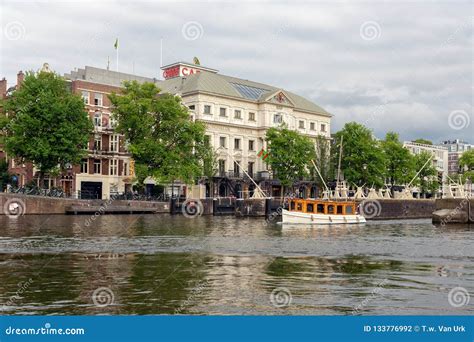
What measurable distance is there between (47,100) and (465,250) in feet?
193

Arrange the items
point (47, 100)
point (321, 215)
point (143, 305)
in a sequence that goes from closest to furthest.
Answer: point (143, 305) → point (321, 215) → point (47, 100)

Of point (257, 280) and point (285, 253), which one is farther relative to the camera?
point (285, 253)

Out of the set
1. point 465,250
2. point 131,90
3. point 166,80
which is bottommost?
point 465,250

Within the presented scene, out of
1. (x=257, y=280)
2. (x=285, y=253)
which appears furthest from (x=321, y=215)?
(x=257, y=280)

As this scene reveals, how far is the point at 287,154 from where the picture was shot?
332 ft

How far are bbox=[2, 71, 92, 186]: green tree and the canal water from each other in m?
39.7

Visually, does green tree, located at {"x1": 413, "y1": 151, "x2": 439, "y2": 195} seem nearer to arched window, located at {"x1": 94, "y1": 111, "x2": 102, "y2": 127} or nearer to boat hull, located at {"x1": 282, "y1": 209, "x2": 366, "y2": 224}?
arched window, located at {"x1": 94, "y1": 111, "x2": 102, "y2": 127}

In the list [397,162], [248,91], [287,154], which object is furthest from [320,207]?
[397,162]

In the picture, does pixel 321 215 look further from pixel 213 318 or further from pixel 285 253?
pixel 213 318

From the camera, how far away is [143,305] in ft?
59.3

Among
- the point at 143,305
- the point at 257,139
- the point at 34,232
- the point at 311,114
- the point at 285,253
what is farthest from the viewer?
the point at 311,114

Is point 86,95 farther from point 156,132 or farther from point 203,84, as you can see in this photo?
point 203,84

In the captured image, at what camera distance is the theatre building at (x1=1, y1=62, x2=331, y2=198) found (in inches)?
Result: 3787

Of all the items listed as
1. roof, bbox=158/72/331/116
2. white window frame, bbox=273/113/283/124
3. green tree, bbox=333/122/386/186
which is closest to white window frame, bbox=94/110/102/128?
roof, bbox=158/72/331/116
